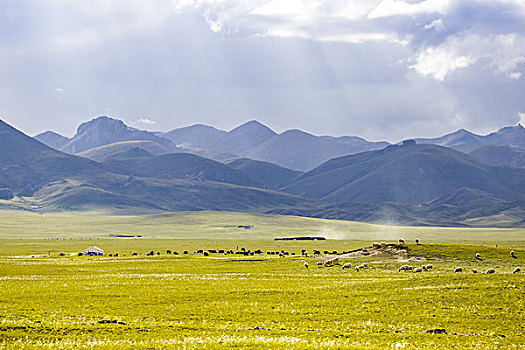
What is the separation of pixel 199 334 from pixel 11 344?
7.97 meters

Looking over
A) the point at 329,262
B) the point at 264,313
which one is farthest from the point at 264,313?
the point at 329,262

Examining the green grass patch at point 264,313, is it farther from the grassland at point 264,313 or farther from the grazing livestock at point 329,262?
the grazing livestock at point 329,262

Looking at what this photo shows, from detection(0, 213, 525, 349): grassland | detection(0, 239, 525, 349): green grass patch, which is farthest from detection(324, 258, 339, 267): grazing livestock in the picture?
detection(0, 239, 525, 349): green grass patch

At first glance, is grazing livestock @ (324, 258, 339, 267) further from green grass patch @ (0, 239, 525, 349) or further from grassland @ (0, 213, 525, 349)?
green grass patch @ (0, 239, 525, 349)

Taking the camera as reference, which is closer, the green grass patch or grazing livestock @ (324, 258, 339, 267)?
the green grass patch

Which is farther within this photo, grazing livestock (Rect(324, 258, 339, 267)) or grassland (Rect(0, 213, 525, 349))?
grazing livestock (Rect(324, 258, 339, 267))

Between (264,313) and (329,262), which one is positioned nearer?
(264,313)

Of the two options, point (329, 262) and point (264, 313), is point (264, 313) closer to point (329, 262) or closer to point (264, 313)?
point (264, 313)

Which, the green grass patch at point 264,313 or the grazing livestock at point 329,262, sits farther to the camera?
the grazing livestock at point 329,262

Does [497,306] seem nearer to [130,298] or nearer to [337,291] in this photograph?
[337,291]

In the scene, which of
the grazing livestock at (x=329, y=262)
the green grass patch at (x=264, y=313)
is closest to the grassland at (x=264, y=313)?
the green grass patch at (x=264, y=313)

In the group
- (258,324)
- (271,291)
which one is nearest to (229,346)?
(258,324)

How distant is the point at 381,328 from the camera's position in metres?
28.1

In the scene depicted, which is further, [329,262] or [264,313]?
[329,262]
